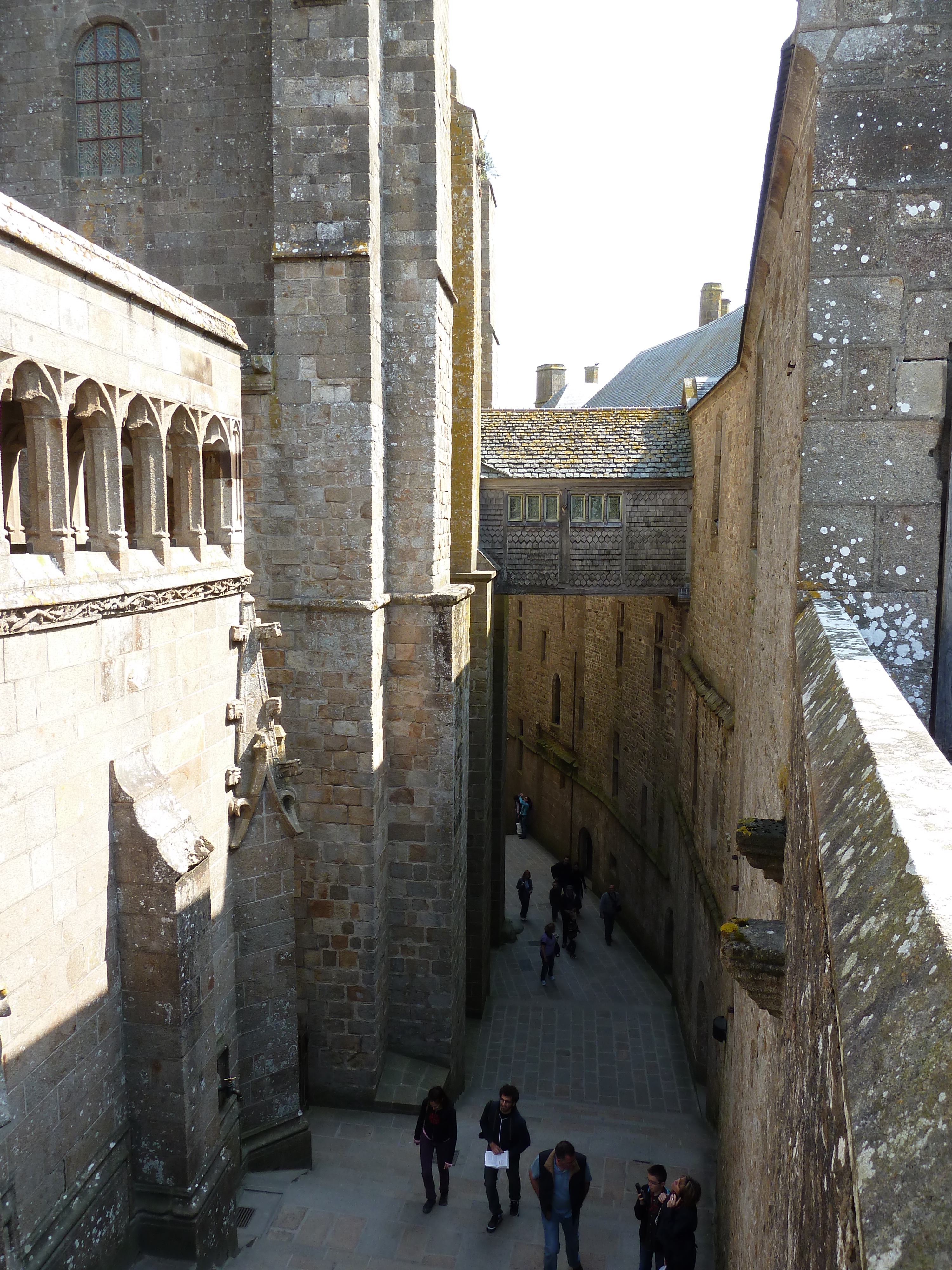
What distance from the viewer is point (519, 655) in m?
26.1

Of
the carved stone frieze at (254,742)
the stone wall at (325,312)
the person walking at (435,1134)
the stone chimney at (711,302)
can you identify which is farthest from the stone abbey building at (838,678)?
the stone chimney at (711,302)

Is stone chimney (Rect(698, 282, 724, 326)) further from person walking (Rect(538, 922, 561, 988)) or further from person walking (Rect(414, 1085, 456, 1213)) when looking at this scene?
person walking (Rect(414, 1085, 456, 1213))

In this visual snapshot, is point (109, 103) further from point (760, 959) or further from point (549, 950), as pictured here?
point (549, 950)

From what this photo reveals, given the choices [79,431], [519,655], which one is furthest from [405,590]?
[519,655]

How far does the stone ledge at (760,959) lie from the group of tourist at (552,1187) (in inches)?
151

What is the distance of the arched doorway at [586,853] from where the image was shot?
21188 millimetres

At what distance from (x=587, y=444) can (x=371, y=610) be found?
6888 millimetres

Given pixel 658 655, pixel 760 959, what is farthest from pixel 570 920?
pixel 760 959

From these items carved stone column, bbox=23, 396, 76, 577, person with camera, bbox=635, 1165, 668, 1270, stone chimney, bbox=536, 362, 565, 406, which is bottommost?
person with camera, bbox=635, 1165, 668, 1270

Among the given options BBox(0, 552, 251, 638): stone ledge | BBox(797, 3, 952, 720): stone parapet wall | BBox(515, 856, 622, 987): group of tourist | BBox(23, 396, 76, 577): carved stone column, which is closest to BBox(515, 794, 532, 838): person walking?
BBox(515, 856, 622, 987): group of tourist

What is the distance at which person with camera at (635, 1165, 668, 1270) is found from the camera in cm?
Result: 697

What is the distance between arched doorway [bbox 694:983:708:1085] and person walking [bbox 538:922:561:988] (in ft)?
9.08

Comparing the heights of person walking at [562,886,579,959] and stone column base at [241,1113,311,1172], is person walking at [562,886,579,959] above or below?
below

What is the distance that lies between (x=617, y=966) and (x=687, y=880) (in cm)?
326
